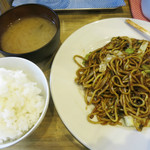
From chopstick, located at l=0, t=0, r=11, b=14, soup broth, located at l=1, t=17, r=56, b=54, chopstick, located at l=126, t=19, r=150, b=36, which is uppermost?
chopstick, located at l=0, t=0, r=11, b=14

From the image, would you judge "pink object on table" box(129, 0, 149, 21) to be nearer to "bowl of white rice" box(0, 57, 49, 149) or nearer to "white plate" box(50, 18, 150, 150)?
"white plate" box(50, 18, 150, 150)

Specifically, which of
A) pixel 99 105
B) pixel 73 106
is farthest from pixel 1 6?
pixel 99 105

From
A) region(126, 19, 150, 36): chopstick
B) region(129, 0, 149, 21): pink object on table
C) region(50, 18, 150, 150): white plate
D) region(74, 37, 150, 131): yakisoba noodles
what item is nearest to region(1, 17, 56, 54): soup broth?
region(50, 18, 150, 150): white plate

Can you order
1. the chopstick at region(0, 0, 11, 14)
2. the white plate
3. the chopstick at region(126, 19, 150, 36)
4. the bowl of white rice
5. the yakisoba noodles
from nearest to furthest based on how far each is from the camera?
the bowl of white rice
the white plate
the yakisoba noodles
the chopstick at region(126, 19, 150, 36)
the chopstick at region(0, 0, 11, 14)

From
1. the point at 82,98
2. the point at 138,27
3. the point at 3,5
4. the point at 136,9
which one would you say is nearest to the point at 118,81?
the point at 82,98

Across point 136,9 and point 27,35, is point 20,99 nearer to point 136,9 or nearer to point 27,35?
point 27,35

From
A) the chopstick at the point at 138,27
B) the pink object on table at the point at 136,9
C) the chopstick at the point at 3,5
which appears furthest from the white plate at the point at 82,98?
the chopstick at the point at 3,5

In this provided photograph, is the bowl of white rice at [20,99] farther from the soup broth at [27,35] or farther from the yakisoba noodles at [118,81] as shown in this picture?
the yakisoba noodles at [118,81]
